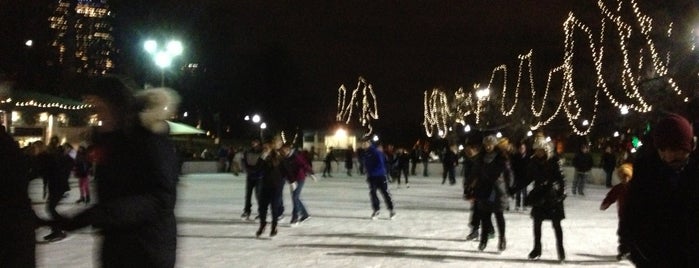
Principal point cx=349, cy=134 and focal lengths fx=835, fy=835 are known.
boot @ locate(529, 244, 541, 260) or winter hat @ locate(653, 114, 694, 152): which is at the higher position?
winter hat @ locate(653, 114, 694, 152)

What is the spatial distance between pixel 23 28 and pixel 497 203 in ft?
78.0

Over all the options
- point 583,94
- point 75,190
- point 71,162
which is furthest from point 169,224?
point 583,94

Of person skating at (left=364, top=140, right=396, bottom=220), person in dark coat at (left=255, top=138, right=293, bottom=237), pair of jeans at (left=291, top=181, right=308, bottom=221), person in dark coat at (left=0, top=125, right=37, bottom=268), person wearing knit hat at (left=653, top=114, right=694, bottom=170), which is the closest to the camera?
person in dark coat at (left=0, top=125, right=37, bottom=268)

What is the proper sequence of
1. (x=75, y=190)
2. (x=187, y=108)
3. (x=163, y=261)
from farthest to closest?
(x=187, y=108) < (x=75, y=190) < (x=163, y=261)

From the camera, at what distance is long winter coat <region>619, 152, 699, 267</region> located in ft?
11.2

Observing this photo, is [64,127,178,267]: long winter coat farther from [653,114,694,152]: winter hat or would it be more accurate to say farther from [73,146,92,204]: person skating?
[73,146,92,204]: person skating

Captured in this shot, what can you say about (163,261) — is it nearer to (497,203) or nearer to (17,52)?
(497,203)

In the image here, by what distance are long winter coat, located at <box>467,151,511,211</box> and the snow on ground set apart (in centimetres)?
68

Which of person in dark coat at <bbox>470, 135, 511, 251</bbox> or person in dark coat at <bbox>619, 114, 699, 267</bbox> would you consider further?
person in dark coat at <bbox>470, 135, 511, 251</bbox>

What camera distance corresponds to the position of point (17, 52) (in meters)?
30.5

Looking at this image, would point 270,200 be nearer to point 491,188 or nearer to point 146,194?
point 491,188

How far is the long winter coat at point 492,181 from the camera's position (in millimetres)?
11109

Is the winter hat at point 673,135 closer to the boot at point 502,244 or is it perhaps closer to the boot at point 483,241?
the boot at point 502,244

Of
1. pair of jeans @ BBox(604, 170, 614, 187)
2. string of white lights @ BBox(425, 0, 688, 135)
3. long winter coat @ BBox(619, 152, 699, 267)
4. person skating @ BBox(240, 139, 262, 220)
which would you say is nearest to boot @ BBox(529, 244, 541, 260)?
person skating @ BBox(240, 139, 262, 220)
